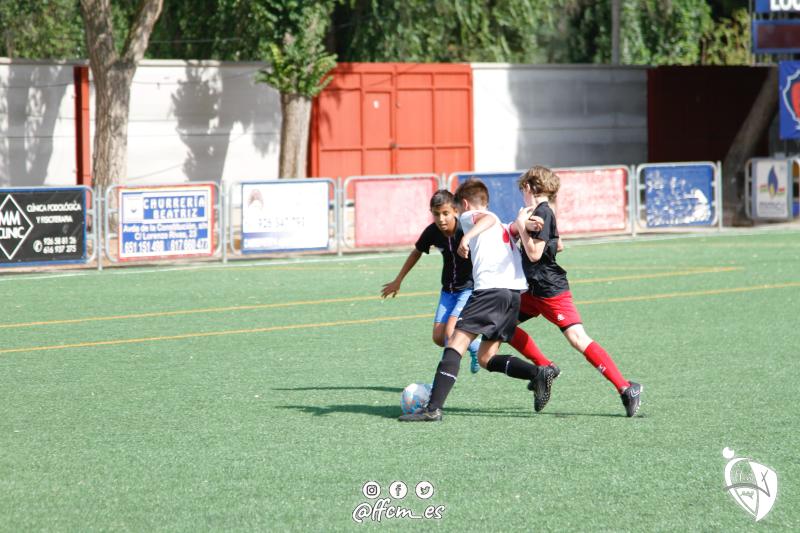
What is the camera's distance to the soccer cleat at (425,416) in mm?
8828

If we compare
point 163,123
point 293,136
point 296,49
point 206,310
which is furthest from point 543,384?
point 163,123

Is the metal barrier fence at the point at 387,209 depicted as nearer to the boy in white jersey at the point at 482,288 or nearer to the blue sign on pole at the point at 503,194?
the blue sign on pole at the point at 503,194

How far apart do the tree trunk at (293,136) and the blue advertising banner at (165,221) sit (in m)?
6.47

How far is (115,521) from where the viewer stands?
→ 660 centimetres

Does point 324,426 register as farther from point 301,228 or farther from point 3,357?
point 301,228

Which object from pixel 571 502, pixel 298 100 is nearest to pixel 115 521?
pixel 571 502

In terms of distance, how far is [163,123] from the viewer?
87.1 feet

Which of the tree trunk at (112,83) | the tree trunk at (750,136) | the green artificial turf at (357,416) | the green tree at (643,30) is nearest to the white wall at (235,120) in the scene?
the tree trunk at (112,83)

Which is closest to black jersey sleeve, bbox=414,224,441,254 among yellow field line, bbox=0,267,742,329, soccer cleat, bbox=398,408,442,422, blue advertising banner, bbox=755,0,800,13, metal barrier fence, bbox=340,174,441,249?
soccer cleat, bbox=398,408,442,422

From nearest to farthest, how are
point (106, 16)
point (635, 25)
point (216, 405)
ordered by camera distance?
1. point (216, 405)
2. point (106, 16)
3. point (635, 25)

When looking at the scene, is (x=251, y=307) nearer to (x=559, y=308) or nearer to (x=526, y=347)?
(x=526, y=347)

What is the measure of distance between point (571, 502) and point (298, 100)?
787 inches

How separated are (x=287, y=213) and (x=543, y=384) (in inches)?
463

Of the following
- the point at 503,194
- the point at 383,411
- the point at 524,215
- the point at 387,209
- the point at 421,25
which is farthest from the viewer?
the point at 421,25
